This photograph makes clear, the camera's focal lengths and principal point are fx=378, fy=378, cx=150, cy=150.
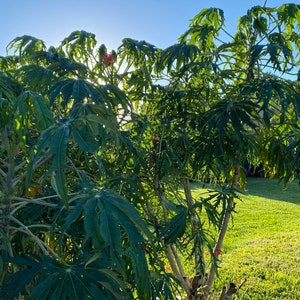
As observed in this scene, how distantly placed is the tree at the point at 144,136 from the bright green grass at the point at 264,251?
36cm

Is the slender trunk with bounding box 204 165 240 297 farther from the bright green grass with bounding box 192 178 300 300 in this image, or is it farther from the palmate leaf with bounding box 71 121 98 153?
the palmate leaf with bounding box 71 121 98 153

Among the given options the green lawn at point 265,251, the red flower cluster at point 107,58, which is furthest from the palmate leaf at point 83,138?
the green lawn at point 265,251

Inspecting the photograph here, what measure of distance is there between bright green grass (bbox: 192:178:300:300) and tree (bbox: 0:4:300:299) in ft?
1.20

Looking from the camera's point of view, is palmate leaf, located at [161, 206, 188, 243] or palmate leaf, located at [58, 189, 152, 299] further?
palmate leaf, located at [161, 206, 188, 243]

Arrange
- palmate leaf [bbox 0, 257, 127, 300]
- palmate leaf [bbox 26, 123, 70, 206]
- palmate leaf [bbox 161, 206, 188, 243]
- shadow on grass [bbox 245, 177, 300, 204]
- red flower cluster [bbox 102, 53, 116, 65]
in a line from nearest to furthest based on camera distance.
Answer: palmate leaf [bbox 26, 123, 70, 206]
palmate leaf [bbox 0, 257, 127, 300]
palmate leaf [bbox 161, 206, 188, 243]
red flower cluster [bbox 102, 53, 116, 65]
shadow on grass [bbox 245, 177, 300, 204]

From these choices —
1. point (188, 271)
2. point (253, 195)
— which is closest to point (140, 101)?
point (188, 271)

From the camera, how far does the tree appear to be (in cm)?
114

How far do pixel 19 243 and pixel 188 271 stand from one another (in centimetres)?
285

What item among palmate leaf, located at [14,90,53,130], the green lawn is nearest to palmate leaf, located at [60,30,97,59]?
palmate leaf, located at [14,90,53,130]

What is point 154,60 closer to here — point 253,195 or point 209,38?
point 209,38

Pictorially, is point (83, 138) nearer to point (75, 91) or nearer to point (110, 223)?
point (110, 223)

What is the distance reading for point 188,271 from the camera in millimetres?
3902

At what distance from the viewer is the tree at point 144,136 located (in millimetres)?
1145

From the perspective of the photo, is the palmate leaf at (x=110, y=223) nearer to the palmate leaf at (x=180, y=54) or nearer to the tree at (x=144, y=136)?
the tree at (x=144, y=136)
